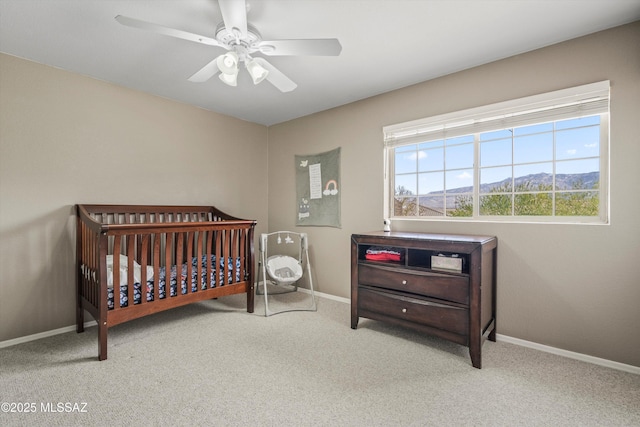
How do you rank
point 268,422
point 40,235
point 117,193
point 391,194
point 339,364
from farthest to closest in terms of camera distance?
point 391,194 → point 117,193 → point 40,235 → point 339,364 → point 268,422

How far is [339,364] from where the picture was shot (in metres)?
1.99

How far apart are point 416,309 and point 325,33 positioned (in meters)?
2.06

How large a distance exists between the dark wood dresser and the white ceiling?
1.40 meters

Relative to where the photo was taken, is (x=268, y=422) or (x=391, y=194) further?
(x=391, y=194)

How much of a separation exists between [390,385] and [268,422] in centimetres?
73

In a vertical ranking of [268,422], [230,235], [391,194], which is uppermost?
[391,194]

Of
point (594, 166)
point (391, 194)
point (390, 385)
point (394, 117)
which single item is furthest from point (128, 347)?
point (594, 166)

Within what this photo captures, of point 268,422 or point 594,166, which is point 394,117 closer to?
point 594,166

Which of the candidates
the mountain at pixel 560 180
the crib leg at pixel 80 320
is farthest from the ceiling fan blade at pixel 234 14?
the crib leg at pixel 80 320

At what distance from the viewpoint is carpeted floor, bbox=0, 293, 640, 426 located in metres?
1.49

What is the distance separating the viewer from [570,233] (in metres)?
2.10

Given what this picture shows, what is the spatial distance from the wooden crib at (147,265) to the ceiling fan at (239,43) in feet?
4.26

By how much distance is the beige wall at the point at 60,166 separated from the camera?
2303 mm

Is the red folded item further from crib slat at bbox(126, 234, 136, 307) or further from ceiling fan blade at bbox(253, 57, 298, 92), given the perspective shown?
crib slat at bbox(126, 234, 136, 307)
